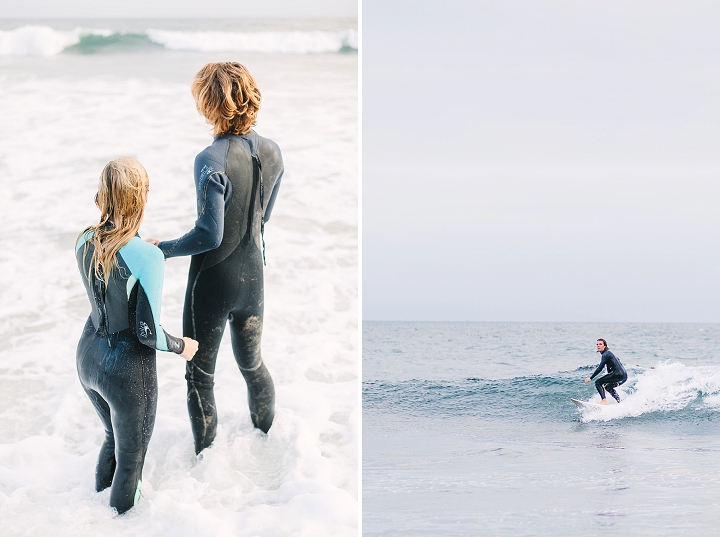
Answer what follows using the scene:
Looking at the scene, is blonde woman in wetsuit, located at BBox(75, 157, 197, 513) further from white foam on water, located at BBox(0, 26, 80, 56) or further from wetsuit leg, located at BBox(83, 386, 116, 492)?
white foam on water, located at BBox(0, 26, 80, 56)

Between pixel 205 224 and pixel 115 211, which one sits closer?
pixel 115 211

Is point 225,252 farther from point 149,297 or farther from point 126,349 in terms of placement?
point 126,349

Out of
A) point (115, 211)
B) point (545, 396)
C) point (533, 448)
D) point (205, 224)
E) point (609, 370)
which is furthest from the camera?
point (545, 396)

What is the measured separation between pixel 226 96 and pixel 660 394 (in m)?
9.33

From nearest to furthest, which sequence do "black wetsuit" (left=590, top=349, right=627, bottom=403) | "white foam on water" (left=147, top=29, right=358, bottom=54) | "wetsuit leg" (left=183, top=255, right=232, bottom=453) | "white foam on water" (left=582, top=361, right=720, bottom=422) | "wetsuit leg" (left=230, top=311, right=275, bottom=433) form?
1. "wetsuit leg" (left=183, top=255, right=232, bottom=453)
2. "wetsuit leg" (left=230, top=311, right=275, bottom=433)
3. "black wetsuit" (left=590, top=349, right=627, bottom=403)
4. "white foam on water" (left=582, top=361, right=720, bottom=422)
5. "white foam on water" (left=147, top=29, right=358, bottom=54)

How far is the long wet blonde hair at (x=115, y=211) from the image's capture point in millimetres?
1930

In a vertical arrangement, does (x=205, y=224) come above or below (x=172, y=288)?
above

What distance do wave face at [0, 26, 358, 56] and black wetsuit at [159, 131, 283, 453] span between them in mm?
9210

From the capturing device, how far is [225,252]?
7.30ft

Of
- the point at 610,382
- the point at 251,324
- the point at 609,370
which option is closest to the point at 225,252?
the point at 251,324

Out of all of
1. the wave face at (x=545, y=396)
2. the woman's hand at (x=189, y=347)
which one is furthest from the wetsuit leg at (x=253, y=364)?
the wave face at (x=545, y=396)

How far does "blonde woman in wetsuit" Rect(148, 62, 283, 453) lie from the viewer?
2094mm

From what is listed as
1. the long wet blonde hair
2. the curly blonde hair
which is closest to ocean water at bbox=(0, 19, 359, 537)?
the long wet blonde hair

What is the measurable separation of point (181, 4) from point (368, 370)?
8738 mm
